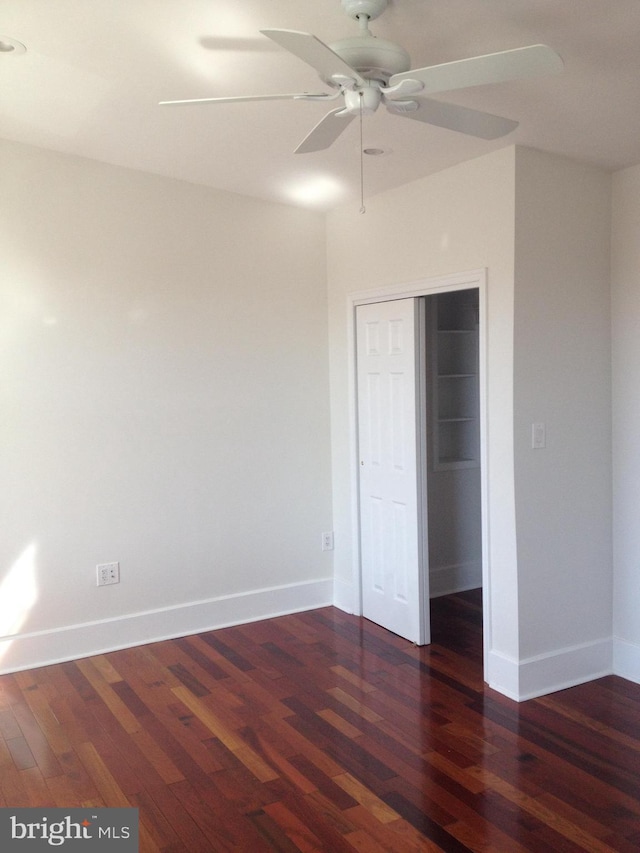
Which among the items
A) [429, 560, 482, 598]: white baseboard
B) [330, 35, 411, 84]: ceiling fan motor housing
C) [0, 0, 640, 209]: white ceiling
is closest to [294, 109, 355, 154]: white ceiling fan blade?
[330, 35, 411, 84]: ceiling fan motor housing

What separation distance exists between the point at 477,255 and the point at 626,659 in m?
2.13

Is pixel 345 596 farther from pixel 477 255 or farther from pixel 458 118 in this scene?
pixel 458 118

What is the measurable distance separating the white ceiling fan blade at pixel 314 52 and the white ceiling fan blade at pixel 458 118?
0.28 metres

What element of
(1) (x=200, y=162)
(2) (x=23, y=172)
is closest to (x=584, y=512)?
(1) (x=200, y=162)

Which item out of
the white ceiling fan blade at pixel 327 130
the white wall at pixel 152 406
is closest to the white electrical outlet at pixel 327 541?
the white wall at pixel 152 406

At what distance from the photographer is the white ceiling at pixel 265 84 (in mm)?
2146

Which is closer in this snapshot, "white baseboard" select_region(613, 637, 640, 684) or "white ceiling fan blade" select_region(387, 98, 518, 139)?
"white ceiling fan blade" select_region(387, 98, 518, 139)

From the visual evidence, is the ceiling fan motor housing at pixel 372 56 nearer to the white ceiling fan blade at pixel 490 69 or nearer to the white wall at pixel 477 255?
the white ceiling fan blade at pixel 490 69

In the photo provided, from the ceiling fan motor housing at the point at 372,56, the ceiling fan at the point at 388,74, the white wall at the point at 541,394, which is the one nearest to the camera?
the ceiling fan at the point at 388,74

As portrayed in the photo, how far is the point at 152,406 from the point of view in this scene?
3955 millimetres

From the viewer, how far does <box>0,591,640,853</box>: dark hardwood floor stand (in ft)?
7.84

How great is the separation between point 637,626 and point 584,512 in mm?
618

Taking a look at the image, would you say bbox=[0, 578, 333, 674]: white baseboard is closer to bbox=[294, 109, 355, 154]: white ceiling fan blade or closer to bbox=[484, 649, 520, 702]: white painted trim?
bbox=[484, 649, 520, 702]: white painted trim

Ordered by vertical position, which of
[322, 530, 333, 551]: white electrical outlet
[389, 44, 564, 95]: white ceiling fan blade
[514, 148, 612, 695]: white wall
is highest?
[389, 44, 564, 95]: white ceiling fan blade
